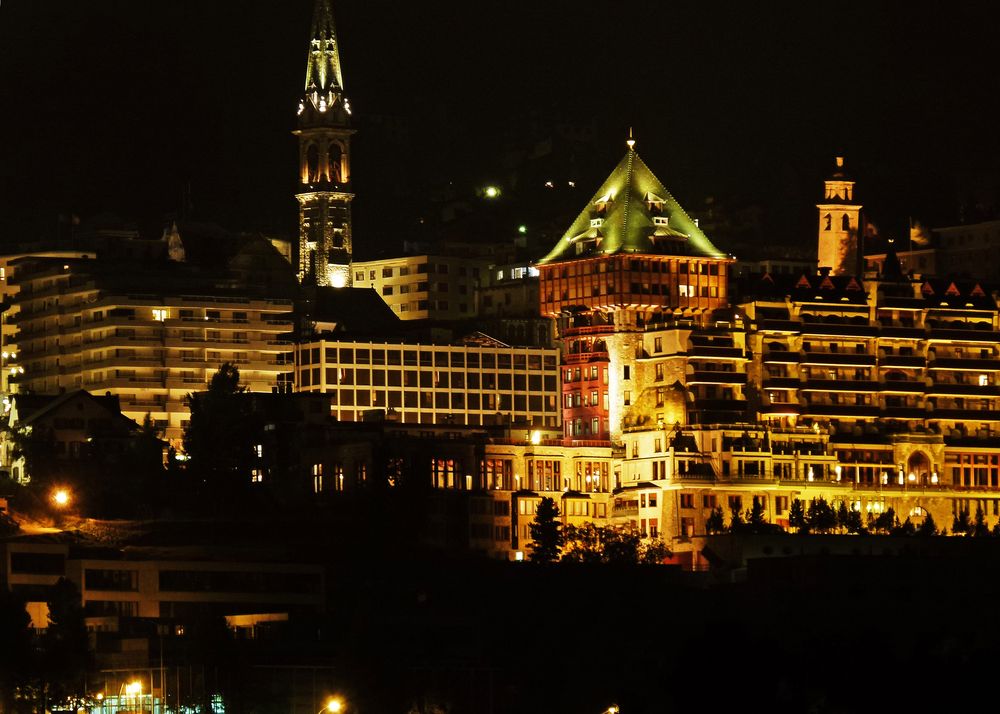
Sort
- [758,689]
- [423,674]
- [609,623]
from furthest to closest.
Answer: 1. [609,623]
2. [423,674]
3. [758,689]

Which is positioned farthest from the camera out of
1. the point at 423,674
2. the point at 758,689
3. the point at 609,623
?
the point at 609,623

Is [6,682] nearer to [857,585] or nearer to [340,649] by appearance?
[340,649]

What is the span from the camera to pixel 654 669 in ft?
573

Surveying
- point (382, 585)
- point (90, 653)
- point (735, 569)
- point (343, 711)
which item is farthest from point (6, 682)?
point (735, 569)

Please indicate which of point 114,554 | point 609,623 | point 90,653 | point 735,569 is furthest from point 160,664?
point 735,569

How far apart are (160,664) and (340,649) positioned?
32.5 ft

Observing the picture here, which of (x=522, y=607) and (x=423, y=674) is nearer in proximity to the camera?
(x=423, y=674)

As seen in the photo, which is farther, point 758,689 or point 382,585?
point 382,585

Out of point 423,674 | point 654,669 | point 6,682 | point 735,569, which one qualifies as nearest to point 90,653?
point 6,682

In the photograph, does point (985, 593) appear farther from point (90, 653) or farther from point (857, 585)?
point (90, 653)

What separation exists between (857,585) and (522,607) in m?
21.2

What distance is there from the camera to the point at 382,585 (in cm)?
19050

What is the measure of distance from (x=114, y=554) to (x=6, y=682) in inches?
860

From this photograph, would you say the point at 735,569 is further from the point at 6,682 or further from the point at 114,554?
the point at 6,682
